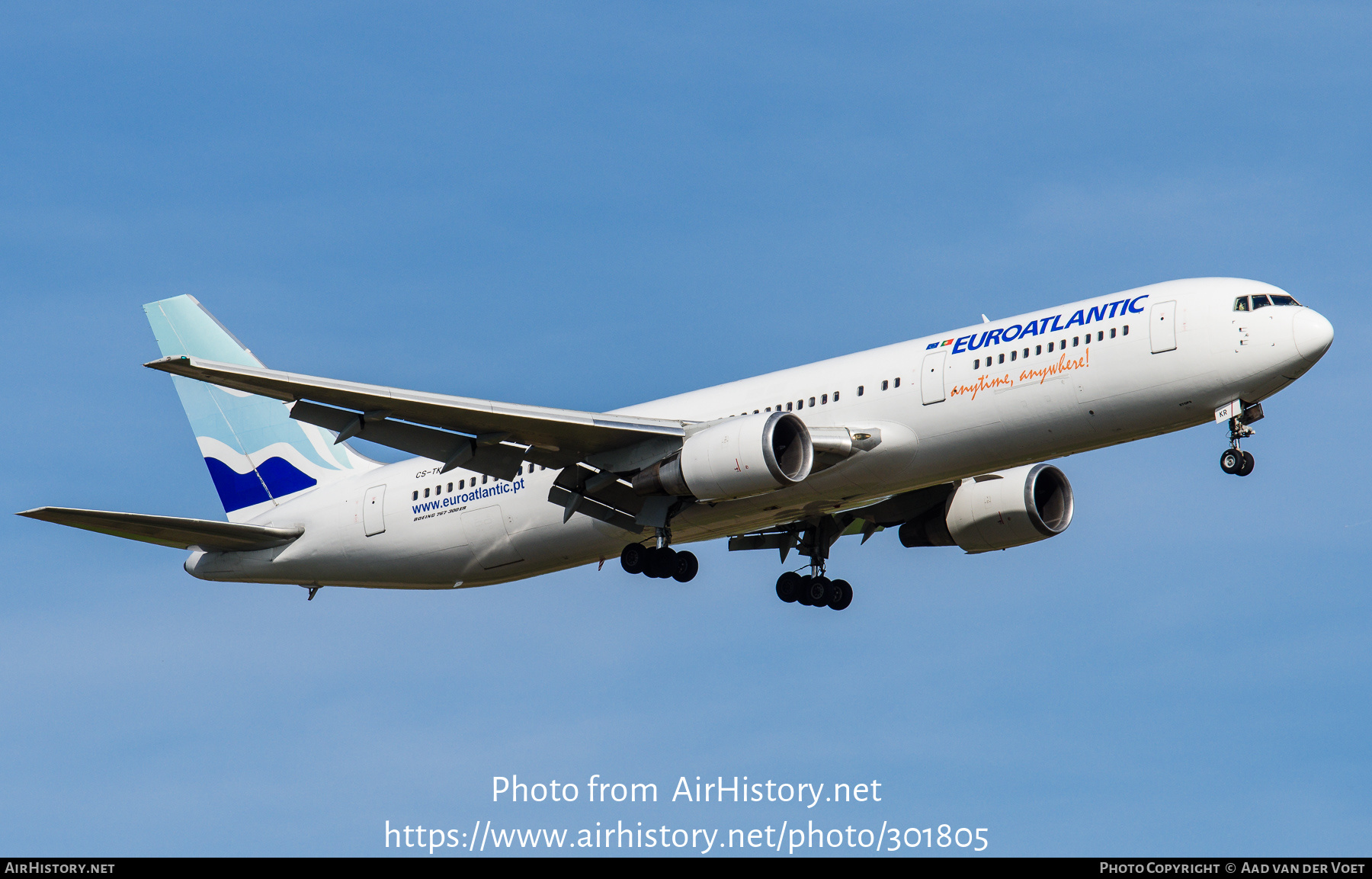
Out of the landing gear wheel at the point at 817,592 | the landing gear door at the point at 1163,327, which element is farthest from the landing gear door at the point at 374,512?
the landing gear door at the point at 1163,327

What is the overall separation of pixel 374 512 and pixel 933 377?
14468 mm

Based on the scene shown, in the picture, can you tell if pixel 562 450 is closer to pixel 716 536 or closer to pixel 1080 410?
pixel 716 536

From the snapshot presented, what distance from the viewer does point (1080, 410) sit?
30938 millimetres

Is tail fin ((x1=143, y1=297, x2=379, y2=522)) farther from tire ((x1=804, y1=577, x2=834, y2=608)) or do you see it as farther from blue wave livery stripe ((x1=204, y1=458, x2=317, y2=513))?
tire ((x1=804, y1=577, x2=834, y2=608))

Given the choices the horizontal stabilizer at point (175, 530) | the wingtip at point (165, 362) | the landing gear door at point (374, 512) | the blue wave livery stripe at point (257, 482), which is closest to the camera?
the wingtip at point (165, 362)

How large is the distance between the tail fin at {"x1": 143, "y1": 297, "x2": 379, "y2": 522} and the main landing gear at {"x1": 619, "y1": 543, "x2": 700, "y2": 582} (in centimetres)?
929

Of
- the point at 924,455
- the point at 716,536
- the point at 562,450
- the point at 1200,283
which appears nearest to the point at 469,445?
the point at 562,450

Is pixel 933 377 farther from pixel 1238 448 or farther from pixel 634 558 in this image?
pixel 634 558

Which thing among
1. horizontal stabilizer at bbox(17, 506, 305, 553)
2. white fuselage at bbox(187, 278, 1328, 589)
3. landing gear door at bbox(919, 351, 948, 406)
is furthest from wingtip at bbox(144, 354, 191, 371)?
landing gear door at bbox(919, 351, 948, 406)

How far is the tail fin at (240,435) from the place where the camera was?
41719mm

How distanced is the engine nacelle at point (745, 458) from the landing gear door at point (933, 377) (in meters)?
2.57

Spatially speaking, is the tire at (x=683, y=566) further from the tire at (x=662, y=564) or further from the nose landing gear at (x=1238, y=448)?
the nose landing gear at (x=1238, y=448)

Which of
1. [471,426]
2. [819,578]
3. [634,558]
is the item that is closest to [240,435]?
[471,426]

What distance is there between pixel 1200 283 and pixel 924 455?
20.8ft
